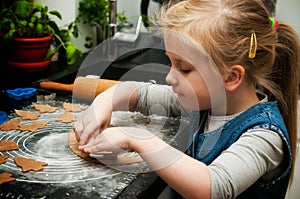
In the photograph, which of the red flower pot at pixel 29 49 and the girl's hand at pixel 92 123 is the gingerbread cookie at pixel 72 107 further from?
the red flower pot at pixel 29 49

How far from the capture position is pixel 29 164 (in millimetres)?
659

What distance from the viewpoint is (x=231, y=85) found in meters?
0.71

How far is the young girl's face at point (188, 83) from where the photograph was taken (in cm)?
68

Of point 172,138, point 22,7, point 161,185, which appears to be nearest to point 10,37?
point 22,7

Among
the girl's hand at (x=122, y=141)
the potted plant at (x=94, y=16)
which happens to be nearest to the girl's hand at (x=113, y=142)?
the girl's hand at (x=122, y=141)

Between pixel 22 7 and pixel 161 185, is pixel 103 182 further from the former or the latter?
pixel 22 7

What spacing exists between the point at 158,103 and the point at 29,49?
503 mm

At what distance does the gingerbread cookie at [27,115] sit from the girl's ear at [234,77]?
44cm

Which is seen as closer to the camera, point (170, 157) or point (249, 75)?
Result: point (170, 157)

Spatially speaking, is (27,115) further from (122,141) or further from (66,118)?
(122,141)

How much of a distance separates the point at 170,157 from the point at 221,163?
8cm

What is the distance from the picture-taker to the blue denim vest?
2.18 ft

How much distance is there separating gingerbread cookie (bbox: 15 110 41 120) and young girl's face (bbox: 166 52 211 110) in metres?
0.35

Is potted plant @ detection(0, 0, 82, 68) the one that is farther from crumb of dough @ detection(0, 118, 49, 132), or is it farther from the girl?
the girl
